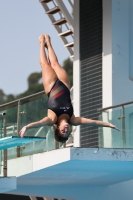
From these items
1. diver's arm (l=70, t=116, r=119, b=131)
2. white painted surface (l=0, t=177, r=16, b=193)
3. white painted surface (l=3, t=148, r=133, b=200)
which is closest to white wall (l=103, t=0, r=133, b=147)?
white painted surface (l=3, t=148, r=133, b=200)

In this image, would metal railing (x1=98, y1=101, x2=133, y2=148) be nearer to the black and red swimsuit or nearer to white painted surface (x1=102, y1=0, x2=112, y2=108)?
the black and red swimsuit

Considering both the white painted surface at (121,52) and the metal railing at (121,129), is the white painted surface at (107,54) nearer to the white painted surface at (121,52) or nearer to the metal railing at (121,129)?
the white painted surface at (121,52)

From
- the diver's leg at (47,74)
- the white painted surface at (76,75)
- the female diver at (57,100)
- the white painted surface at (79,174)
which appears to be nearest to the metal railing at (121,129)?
the white painted surface at (79,174)

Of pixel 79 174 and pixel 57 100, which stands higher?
pixel 57 100

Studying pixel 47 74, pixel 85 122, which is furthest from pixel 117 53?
pixel 85 122

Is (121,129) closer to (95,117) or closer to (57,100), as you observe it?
(57,100)

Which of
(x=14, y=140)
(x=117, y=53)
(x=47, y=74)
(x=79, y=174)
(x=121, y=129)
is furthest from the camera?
(x=117, y=53)

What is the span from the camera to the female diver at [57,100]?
1481 centimetres

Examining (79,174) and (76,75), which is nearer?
(79,174)

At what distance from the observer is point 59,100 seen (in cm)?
1534

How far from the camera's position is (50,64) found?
52.1 ft

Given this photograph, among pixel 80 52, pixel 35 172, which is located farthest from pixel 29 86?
pixel 35 172

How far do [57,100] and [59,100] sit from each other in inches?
1.5

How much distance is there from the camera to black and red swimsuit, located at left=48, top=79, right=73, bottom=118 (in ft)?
49.8
